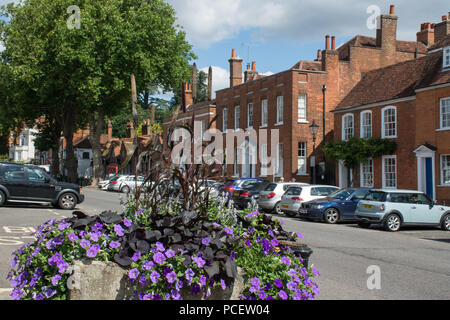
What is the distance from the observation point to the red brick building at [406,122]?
25328mm

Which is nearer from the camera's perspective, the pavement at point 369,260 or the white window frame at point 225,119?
the pavement at point 369,260

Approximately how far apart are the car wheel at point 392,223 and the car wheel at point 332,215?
272 centimetres

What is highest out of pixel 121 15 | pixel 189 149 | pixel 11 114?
pixel 121 15

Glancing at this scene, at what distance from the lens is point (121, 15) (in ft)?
137

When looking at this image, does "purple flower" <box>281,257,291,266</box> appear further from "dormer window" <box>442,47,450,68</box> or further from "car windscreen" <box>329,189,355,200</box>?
"dormer window" <box>442,47,450,68</box>

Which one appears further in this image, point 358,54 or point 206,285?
point 358,54

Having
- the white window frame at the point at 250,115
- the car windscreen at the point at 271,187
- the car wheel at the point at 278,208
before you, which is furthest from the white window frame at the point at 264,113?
the car wheel at the point at 278,208

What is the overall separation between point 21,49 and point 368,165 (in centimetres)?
3048

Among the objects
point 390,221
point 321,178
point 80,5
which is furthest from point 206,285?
point 80,5

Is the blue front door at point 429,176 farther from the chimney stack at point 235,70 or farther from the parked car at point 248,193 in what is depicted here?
the chimney stack at point 235,70

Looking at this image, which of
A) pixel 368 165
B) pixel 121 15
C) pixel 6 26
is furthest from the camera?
pixel 6 26

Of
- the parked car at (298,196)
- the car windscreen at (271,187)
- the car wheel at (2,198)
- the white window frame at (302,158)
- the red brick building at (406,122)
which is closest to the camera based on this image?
the car wheel at (2,198)

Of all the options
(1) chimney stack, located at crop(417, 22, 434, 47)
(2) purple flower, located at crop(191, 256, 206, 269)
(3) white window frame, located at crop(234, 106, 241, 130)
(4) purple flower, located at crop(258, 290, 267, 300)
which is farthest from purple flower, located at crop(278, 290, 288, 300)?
(1) chimney stack, located at crop(417, 22, 434, 47)
